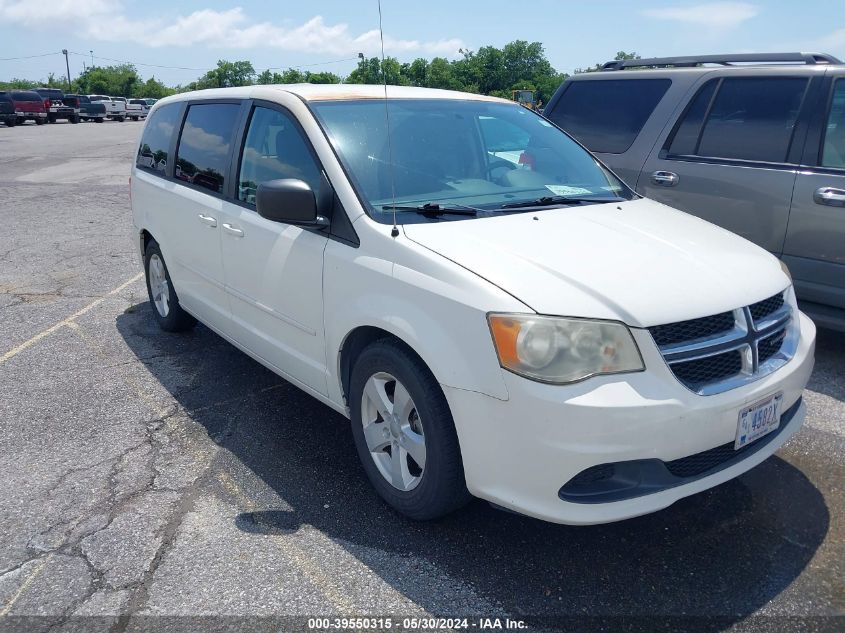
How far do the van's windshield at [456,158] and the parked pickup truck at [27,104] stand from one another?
139ft

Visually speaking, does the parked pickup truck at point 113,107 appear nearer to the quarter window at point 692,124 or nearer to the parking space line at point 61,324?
the parking space line at point 61,324

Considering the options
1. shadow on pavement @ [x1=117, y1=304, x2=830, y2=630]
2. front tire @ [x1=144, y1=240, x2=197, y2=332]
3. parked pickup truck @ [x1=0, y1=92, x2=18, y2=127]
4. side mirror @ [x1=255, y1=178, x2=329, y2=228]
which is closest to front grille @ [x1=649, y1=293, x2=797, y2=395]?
shadow on pavement @ [x1=117, y1=304, x2=830, y2=630]

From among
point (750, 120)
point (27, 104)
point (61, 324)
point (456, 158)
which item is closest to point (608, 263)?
point (456, 158)

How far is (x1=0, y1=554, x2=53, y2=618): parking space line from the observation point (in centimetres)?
274

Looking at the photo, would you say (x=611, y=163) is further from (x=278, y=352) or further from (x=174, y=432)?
(x=174, y=432)

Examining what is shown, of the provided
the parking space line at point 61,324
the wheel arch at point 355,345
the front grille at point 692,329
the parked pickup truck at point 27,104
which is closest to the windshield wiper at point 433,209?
the wheel arch at point 355,345

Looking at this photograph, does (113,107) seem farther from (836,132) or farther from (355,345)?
(355,345)

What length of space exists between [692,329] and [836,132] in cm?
299

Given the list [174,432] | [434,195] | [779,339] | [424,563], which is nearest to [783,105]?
[779,339]

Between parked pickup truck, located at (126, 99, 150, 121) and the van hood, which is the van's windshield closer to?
the van hood

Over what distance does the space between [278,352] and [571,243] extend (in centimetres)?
170

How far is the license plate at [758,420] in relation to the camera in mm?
2807

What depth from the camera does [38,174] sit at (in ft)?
55.6

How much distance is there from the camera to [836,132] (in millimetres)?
4867
